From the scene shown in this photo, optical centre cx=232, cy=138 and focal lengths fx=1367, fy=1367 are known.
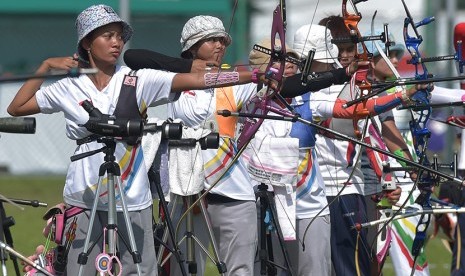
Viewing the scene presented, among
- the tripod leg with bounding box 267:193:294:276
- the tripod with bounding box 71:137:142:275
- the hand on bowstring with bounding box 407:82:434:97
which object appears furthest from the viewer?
the tripod leg with bounding box 267:193:294:276

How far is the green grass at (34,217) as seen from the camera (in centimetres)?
1226

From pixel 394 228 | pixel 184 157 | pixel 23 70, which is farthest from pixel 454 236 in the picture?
pixel 23 70

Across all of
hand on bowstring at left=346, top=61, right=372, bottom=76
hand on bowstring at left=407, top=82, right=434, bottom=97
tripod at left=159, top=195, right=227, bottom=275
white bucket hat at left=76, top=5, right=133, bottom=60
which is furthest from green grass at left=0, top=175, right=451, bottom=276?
hand on bowstring at left=346, top=61, right=372, bottom=76

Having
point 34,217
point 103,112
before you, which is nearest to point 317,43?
point 103,112

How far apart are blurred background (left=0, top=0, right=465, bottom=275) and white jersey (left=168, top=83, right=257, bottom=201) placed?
28.4ft

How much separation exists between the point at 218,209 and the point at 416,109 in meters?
1.29

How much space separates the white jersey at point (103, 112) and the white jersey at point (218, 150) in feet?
2.71

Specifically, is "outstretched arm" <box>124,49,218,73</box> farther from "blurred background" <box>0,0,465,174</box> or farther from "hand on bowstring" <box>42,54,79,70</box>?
"blurred background" <box>0,0,465,174</box>

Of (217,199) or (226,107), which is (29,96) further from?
(217,199)

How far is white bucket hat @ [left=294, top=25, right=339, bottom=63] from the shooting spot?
26.5ft

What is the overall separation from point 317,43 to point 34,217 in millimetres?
8977

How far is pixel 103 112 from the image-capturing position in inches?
265

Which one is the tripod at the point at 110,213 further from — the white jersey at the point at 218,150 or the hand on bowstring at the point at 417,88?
the hand on bowstring at the point at 417,88

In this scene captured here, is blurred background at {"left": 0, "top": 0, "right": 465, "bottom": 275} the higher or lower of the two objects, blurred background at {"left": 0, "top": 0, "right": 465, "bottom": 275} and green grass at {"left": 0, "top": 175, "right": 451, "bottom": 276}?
the higher
